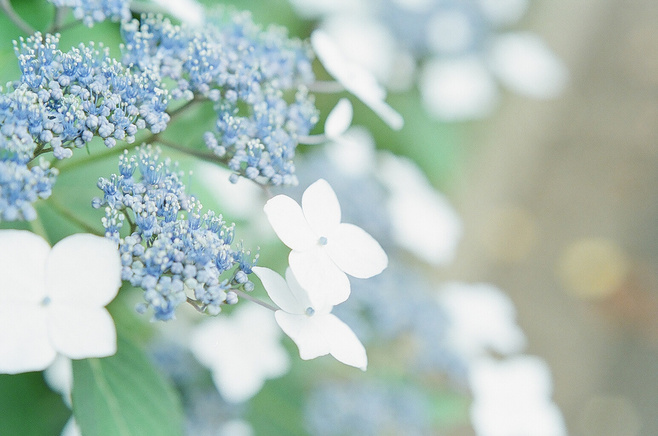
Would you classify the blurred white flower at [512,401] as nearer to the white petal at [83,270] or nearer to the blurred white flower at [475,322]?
the blurred white flower at [475,322]

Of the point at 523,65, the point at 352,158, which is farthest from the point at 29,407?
the point at 523,65

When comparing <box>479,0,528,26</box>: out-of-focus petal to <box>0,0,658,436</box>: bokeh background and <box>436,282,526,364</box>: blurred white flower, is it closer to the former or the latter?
<box>0,0,658,436</box>: bokeh background

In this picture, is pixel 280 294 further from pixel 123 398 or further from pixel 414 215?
pixel 414 215

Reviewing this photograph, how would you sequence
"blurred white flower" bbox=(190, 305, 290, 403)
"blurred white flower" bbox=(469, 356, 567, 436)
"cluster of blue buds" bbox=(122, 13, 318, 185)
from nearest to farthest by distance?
"cluster of blue buds" bbox=(122, 13, 318, 185)
"blurred white flower" bbox=(190, 305, 290, 403)
"blurred white flower" bbox=(469, 356, 567, 436)

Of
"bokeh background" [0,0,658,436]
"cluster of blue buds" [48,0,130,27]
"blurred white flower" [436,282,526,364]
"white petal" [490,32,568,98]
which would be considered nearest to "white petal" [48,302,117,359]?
"cluster of blue buds" [48,0,130,27]

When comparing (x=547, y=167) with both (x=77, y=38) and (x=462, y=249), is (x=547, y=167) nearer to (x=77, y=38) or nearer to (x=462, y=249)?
(x=462, y=249)

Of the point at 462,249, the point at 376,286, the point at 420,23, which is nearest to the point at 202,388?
the point at 376,286
